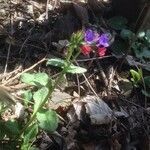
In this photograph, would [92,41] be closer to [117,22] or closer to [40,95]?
[40,95]

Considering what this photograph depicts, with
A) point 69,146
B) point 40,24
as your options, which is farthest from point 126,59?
point 69,146

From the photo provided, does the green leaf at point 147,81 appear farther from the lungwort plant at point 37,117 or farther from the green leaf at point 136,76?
the lungwort plant at point 37,117

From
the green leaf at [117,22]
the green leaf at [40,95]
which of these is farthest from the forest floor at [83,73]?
the green leaf at [40,95]

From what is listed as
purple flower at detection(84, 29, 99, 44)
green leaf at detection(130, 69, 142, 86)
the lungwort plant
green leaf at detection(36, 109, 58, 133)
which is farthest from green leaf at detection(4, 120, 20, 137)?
green leaf at detection(130, 69, 142, 86)

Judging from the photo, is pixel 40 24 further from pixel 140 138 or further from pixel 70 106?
pixel 140 138

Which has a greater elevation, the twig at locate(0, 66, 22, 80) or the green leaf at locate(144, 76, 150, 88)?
the green leaf at locate(144, 76, 150, 88)

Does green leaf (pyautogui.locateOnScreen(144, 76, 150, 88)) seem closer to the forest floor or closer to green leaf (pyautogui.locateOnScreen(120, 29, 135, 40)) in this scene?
the forest floor
